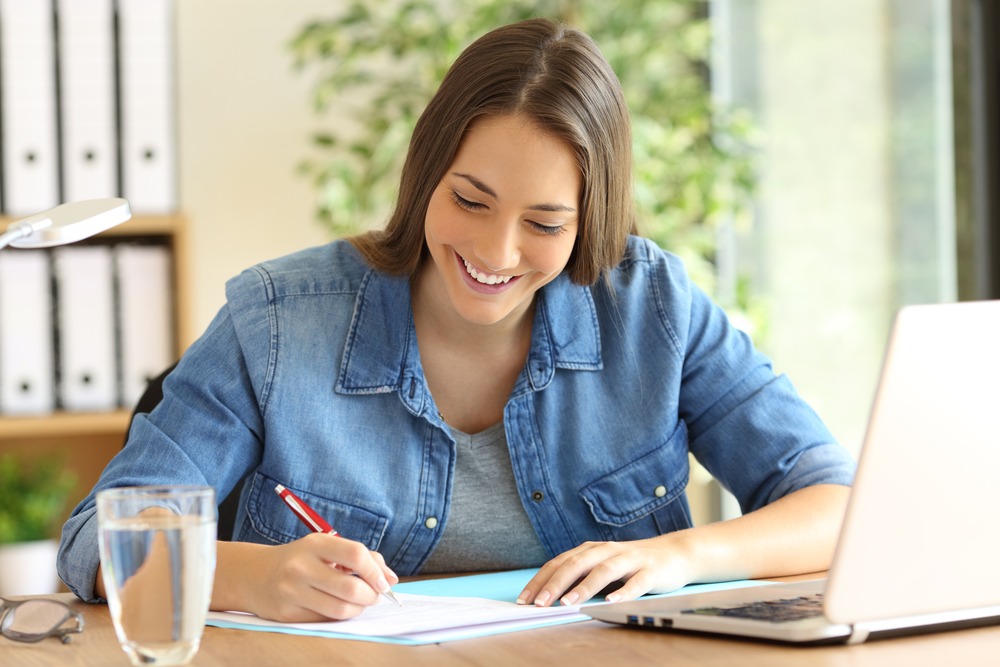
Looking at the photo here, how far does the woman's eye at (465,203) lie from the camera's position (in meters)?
1.11

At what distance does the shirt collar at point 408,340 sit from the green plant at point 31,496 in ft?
4.56

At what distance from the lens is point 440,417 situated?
1196 millimetres

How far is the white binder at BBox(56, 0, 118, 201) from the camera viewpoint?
6.70ft

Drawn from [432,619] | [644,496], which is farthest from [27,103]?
[432,619]

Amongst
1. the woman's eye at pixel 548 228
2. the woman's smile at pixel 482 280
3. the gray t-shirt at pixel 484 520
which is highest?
the woman's eye at pixel 548 228

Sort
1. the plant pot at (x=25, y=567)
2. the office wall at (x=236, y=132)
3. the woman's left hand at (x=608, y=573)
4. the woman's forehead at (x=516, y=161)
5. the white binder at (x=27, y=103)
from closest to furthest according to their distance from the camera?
the woman's left hand at (x=608, y=573), the woman's forehead at (x=516, y=161), the white binder at (x=27, y=103), the plant pot at (x=25, y=567), the office wall at (x=236, y=132)

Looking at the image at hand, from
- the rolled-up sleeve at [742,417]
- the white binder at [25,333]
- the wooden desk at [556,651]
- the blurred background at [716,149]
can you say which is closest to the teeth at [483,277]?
the rolled-up sleeve at [742,417]

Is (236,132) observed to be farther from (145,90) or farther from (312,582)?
(312,582)

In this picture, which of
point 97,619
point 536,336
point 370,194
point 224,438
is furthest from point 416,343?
point 370,194

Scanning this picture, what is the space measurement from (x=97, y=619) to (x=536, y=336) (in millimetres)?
604

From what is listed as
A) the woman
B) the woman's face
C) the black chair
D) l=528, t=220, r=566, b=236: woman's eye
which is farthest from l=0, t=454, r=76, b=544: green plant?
l=528, t=220, r=566, b=236: woman's eye

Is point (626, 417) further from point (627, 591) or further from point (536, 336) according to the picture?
point (627, 591)

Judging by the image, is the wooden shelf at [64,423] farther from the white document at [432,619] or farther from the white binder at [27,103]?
the white document at [432,619]

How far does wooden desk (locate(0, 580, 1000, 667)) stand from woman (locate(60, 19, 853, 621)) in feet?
0.74
